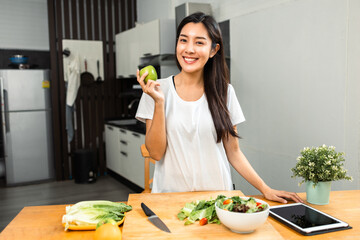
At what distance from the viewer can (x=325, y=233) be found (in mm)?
1176

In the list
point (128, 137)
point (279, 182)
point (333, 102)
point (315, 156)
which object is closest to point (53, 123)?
point (128, 137)

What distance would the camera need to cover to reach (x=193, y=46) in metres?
1.47

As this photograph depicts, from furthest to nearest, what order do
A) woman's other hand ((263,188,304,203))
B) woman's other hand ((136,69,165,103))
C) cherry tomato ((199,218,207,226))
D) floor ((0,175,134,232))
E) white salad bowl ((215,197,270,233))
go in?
floor ((0,175,134,232)) → woman's other hand ((263,188,304,203)) → woman's other hand ((136,69,165,103)) → cherry tomato ((199,218,207,226)) → white salad bowl ((215,197,270,233))

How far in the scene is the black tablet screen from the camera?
1229 millimetres

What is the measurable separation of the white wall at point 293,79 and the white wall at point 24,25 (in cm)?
317

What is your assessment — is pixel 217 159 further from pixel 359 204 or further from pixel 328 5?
pixel 328 5

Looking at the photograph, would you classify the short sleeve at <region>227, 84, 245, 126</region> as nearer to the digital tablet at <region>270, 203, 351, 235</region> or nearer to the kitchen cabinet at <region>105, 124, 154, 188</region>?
the digital tablet at <region>270, 203, 351, 235</region>

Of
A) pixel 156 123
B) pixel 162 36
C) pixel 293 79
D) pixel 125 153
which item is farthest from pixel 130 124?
pixel 156 123

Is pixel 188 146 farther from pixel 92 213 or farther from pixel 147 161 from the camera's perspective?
pixel 147 161

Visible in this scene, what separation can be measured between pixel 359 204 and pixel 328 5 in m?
1.44

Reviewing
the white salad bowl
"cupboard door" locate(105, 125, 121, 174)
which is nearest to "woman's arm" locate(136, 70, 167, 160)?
the white salad bowl

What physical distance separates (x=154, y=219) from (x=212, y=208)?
0.20 meters

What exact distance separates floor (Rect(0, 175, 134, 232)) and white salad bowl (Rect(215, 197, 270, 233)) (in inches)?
132

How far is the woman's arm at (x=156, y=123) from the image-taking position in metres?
1.38
